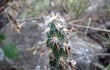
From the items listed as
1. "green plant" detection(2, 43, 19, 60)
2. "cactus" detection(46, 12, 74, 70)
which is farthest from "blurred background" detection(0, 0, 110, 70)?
"cactus" detection(46, 12, 74, 70)

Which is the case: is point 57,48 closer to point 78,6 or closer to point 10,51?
point 10,51

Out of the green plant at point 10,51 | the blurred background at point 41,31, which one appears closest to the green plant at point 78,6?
the blurred background at point 41,31

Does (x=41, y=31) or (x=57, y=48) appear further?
(x=41, y=31)

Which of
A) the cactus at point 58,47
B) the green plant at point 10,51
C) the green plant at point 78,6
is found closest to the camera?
the cactus at point 58,47

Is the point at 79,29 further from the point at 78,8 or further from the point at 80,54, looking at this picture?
the point at 80,54

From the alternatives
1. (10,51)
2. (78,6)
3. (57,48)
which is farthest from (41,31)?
(57,48)

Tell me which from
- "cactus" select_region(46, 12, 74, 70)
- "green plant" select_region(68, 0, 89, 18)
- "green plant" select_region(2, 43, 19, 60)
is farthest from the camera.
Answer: "green plant" select_region(68, 0, 89, 18)

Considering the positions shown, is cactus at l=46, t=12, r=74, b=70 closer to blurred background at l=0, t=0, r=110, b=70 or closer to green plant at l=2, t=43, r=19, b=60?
blurred background at l=0, t=0, r=110, b=70

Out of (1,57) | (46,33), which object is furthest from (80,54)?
(46,33)

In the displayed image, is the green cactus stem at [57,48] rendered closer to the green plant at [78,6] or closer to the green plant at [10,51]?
the green plant at [10,51]
